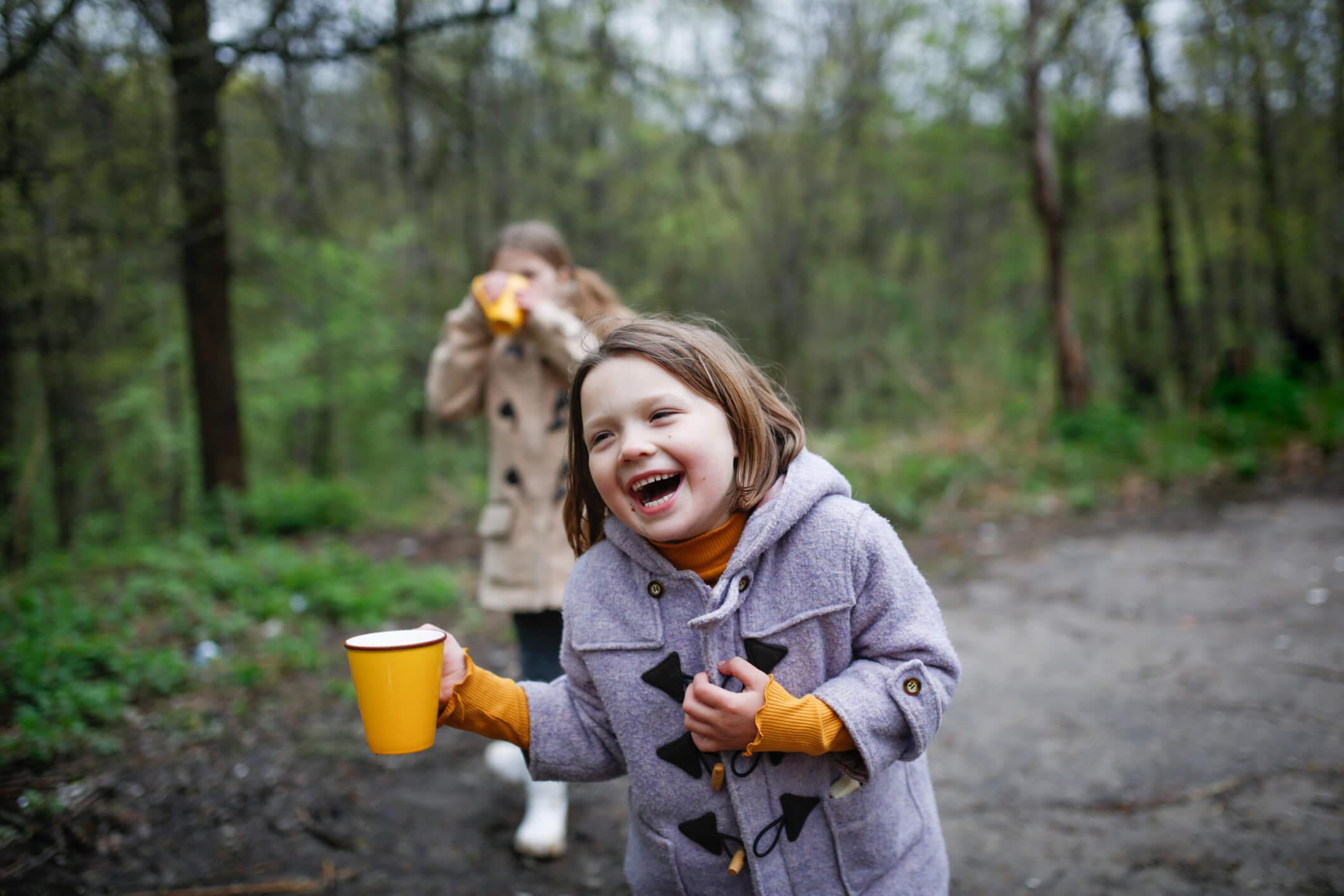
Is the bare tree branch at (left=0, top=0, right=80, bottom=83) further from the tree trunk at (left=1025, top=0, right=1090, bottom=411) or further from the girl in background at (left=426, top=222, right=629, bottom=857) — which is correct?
the tree trunk at (left=1025, top=0, right=1090, bottom=411)

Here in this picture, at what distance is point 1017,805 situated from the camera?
8.79 feet

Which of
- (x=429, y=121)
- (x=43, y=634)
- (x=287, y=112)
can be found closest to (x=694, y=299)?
(x=429, y=121)

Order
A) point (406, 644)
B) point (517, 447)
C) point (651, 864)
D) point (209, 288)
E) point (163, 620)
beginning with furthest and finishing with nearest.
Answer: point (209, 288), point (163, 620), point (517, 447), point (651, 864), point (406, 644)

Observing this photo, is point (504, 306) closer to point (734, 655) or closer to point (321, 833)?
point (734, 655)

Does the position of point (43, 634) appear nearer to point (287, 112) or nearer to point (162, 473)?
point (287, 112)

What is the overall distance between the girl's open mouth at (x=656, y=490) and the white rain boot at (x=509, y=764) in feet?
6.01

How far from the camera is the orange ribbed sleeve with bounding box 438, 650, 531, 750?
132cm

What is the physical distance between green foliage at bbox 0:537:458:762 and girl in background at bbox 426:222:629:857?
1.73 meters

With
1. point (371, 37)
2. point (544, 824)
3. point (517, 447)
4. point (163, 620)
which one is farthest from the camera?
point (163, 620)

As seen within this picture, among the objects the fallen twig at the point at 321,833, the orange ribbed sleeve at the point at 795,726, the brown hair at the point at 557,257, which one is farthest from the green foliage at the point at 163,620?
the orange ribbed sleeve at the point at 795,726

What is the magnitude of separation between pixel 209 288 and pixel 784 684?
23.1ft

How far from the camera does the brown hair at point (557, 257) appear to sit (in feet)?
8.34

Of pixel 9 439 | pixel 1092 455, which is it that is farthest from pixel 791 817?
pixel 9 439

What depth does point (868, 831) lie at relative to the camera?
1.31 meters
